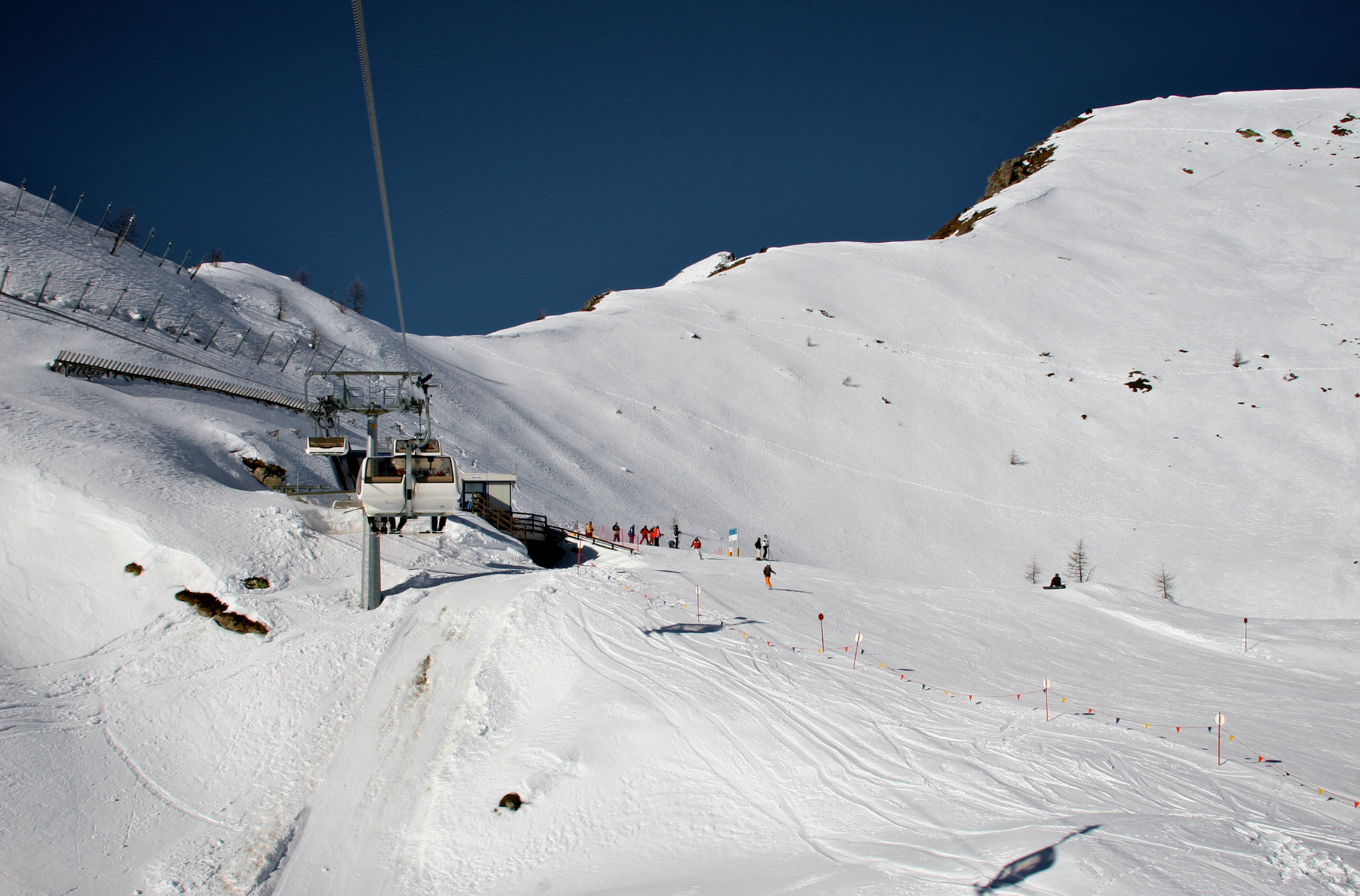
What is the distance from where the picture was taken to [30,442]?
60.6 feet

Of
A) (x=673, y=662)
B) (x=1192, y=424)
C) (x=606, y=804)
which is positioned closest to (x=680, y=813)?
(x=606, y=804)

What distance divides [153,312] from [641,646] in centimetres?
3092

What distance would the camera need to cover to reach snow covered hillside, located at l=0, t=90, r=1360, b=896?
35.6 ft

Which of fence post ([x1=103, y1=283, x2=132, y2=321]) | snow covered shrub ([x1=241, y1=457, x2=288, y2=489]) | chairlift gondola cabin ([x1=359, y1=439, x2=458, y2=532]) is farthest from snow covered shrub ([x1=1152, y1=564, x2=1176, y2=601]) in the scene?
fence post ([x1=103, y1=283, x2=132, y2=321])

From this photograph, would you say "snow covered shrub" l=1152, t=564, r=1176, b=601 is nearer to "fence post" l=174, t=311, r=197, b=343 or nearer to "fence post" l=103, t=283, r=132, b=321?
"fence post" l=174, t=311, r=197, b=343

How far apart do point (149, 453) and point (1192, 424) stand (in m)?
56.8

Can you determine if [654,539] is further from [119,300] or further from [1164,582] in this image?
[1164,582]

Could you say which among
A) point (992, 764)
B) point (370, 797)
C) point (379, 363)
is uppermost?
point (379, 363)

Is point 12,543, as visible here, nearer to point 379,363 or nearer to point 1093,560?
point 379,363

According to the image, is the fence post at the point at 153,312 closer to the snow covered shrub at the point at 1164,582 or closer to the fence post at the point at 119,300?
the fence post at the point at 119,300

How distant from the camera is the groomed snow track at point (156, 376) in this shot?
2608 centimetres

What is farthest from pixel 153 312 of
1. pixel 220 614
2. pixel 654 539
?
pixel 220 614

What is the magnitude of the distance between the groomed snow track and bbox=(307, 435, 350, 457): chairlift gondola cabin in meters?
6.43

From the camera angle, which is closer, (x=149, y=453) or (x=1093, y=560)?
(x=149, y=453)
